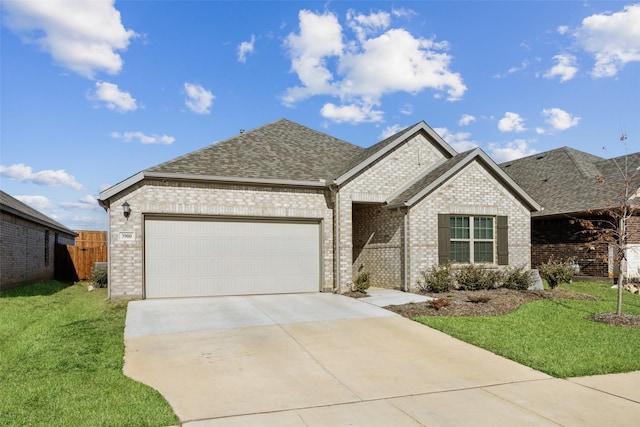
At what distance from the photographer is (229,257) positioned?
1409cm

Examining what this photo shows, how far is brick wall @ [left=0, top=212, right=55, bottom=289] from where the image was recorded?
16.1 metres

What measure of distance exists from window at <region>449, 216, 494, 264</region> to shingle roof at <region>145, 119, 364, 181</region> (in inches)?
184

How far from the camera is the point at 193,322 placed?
10.0 metres

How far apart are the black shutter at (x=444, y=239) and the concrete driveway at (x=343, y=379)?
17.5 feet

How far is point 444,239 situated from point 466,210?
1372mm

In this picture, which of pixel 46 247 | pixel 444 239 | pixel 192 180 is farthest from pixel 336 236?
pixel 46 247

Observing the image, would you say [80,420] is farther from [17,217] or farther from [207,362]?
[17,217]

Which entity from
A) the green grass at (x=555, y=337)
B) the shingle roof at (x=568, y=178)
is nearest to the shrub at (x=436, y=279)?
the green grass at (x=555, y=337)

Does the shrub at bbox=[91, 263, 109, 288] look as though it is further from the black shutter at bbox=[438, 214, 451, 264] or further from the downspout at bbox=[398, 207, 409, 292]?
the black shutter at bbox=[438, 214, 451, 264]

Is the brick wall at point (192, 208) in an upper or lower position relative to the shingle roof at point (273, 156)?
lower

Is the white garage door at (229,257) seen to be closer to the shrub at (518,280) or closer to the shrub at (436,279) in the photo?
the shrub at (436,279)

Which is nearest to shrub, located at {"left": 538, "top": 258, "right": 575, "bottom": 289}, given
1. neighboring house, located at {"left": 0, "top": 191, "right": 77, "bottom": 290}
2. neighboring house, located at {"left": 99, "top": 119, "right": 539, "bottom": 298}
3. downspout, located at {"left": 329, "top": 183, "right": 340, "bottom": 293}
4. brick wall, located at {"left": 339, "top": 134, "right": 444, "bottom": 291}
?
neighboring house, located at {"left": 99, "top": 119, "right": 539, "bottom": 298}

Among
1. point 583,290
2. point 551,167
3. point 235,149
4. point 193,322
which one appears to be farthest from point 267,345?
point 551,167

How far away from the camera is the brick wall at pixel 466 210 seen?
581 inches
